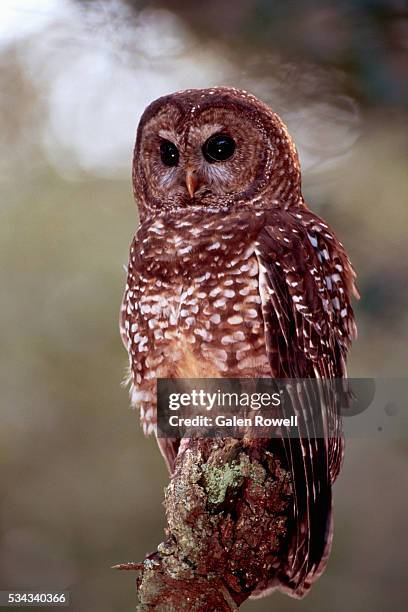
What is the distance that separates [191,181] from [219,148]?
3.7 inches

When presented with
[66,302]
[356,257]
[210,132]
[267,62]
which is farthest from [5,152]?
[356,257]

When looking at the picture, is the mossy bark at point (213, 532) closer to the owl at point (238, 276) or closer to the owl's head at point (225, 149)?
the owl at point (238, 276)

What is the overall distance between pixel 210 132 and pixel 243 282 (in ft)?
1.07

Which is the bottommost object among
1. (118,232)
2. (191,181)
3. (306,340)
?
(306,340)

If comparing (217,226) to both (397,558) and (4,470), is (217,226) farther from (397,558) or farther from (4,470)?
(4,470)

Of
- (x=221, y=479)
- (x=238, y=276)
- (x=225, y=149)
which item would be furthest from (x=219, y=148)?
(x=221, y=479)

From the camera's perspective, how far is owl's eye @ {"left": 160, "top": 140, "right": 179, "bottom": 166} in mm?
1414

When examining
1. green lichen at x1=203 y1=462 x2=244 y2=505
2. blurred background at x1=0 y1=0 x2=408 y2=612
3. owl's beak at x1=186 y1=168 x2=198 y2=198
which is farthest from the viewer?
blurred background at x1=0 y1=0 x2=408 y2=612

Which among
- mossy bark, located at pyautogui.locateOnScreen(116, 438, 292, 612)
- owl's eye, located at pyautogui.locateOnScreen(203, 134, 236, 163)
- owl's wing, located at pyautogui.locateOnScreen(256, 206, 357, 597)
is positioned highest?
owl's eye, located at pyautogui.locateOnScreen(203, 134, 236, 163)

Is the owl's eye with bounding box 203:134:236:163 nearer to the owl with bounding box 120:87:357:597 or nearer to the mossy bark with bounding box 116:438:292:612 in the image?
the owl with bounding box 120:87:357:597

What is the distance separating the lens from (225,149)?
139 centimetres

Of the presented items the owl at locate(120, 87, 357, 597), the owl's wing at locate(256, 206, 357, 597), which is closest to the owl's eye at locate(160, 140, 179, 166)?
the owl at locate(120, 87, 357, 597)

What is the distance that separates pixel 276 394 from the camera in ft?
4.21

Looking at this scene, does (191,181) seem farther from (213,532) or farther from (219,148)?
(213,532)
